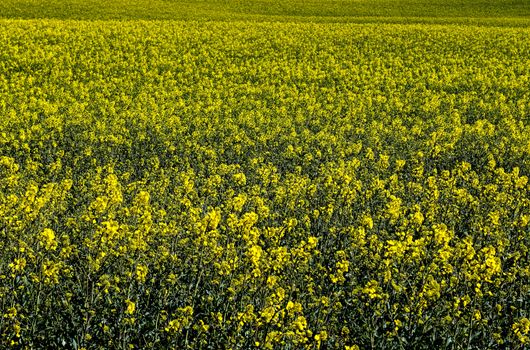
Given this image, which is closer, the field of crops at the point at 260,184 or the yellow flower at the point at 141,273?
the yellow flower at the point at 141,273

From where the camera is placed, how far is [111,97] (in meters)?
20.6

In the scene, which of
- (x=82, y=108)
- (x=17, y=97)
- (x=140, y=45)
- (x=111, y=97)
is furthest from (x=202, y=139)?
(x=140, y=45)

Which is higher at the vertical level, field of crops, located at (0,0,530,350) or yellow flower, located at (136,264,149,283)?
yellow flower, located at (136,264,149,283)

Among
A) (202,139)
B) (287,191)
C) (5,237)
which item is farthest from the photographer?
(202,139)

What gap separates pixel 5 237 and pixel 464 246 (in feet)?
18.4

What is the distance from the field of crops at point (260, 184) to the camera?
624 centimetres

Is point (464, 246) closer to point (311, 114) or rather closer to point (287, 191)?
point (287, 191)

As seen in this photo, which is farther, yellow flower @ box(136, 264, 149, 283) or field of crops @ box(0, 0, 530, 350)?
field of crops @ box(0, 0, 530, 350)

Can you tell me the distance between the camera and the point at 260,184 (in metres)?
11.6

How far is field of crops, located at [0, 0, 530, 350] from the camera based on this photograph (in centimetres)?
624

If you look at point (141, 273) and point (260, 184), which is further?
point (260, 184)

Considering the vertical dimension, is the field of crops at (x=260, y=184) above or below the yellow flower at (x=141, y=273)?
below

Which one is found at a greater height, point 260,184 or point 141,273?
point 141,273

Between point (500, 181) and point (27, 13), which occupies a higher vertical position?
point (27, 13)
